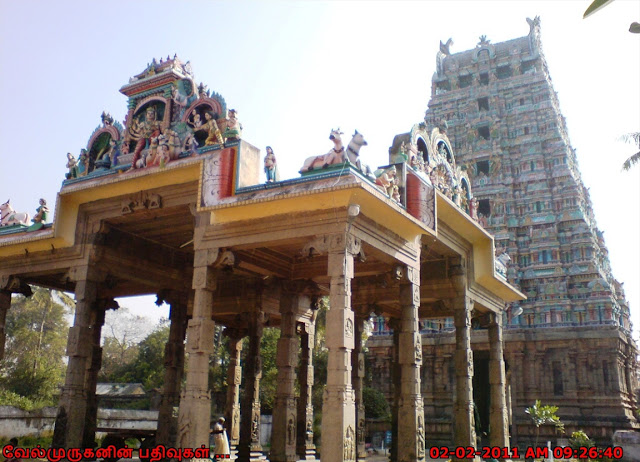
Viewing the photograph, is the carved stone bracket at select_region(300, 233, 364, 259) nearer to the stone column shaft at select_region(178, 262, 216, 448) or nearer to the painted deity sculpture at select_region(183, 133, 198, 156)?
the stone column shaft at select_region(178, 262, 216, 448)

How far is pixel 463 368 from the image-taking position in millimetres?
17656

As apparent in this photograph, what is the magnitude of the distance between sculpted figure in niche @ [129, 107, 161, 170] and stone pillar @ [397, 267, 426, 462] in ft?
24.8

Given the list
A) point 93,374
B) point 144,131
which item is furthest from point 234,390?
point 144,131

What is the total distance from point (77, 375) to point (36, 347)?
115ft

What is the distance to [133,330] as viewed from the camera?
7694cm

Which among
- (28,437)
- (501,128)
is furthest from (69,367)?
(501,128)

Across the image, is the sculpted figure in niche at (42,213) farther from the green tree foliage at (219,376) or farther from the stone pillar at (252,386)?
the green tree foliage at (219,376)

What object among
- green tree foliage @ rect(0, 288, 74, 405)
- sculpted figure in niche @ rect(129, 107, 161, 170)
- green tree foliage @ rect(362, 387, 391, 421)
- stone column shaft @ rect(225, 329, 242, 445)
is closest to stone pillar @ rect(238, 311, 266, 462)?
stone column shaft @ rect(225, 329, 242, 445)

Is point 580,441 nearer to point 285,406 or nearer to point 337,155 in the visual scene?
point 285,406

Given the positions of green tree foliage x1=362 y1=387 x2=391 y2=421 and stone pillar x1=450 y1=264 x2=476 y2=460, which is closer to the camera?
stone pillar x1=450 y1=264 x2=476 y2=460

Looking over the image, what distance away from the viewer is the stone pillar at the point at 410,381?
45.4 feet

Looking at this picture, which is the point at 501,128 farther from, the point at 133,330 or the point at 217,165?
the point at 133,330

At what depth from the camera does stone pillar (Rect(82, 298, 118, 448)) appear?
18781 mm

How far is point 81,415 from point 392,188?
9.68 metres
